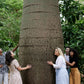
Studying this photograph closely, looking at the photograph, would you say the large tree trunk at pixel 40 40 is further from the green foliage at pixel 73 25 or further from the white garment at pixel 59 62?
the green foliage at pixel 73 25

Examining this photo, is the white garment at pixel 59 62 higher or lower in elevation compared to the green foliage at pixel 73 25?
lower

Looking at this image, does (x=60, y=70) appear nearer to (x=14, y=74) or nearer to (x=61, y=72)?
(x=61, y=72)

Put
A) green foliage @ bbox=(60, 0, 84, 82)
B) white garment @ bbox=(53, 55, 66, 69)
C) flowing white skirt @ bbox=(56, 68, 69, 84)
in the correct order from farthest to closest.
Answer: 1. green foliage @ bbox=(60, 0, 84, 82)
2. flowing white skirt @ bbox=(56, 68, 69, 84)
3. white garment @ bbox=(53, 55, 66, 69)

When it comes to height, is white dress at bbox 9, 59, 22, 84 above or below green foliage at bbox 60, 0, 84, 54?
below

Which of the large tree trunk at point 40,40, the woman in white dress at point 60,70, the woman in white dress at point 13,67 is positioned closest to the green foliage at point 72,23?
the large tree trunk at point 40,40

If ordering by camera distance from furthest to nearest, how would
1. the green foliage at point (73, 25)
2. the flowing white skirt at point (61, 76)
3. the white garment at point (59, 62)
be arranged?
the green foliage at point (73, 25), the flowing white skirt at point (61, 76), the white garment at point (59, 62)

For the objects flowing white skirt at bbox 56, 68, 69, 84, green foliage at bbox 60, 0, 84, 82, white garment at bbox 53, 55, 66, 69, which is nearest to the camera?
white garment at bbox 53, 55, 66, 69

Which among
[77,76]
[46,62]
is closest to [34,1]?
[46,62]

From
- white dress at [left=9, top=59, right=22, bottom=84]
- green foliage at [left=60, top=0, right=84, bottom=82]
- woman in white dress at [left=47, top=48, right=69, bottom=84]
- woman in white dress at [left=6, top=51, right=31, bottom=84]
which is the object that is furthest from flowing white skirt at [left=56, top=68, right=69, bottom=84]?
green foliage at [left=60, top=0, right=84, bottom=82]

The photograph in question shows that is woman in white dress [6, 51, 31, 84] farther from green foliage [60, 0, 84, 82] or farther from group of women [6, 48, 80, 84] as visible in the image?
green foliage [60, 0, 84, 82]

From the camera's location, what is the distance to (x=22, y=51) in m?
3.64

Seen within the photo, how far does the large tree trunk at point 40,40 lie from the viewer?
3422 millimetres

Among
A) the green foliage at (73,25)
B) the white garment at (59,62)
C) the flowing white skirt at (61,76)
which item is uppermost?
the green foliage at (73,25)

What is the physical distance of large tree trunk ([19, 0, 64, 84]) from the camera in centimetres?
342
